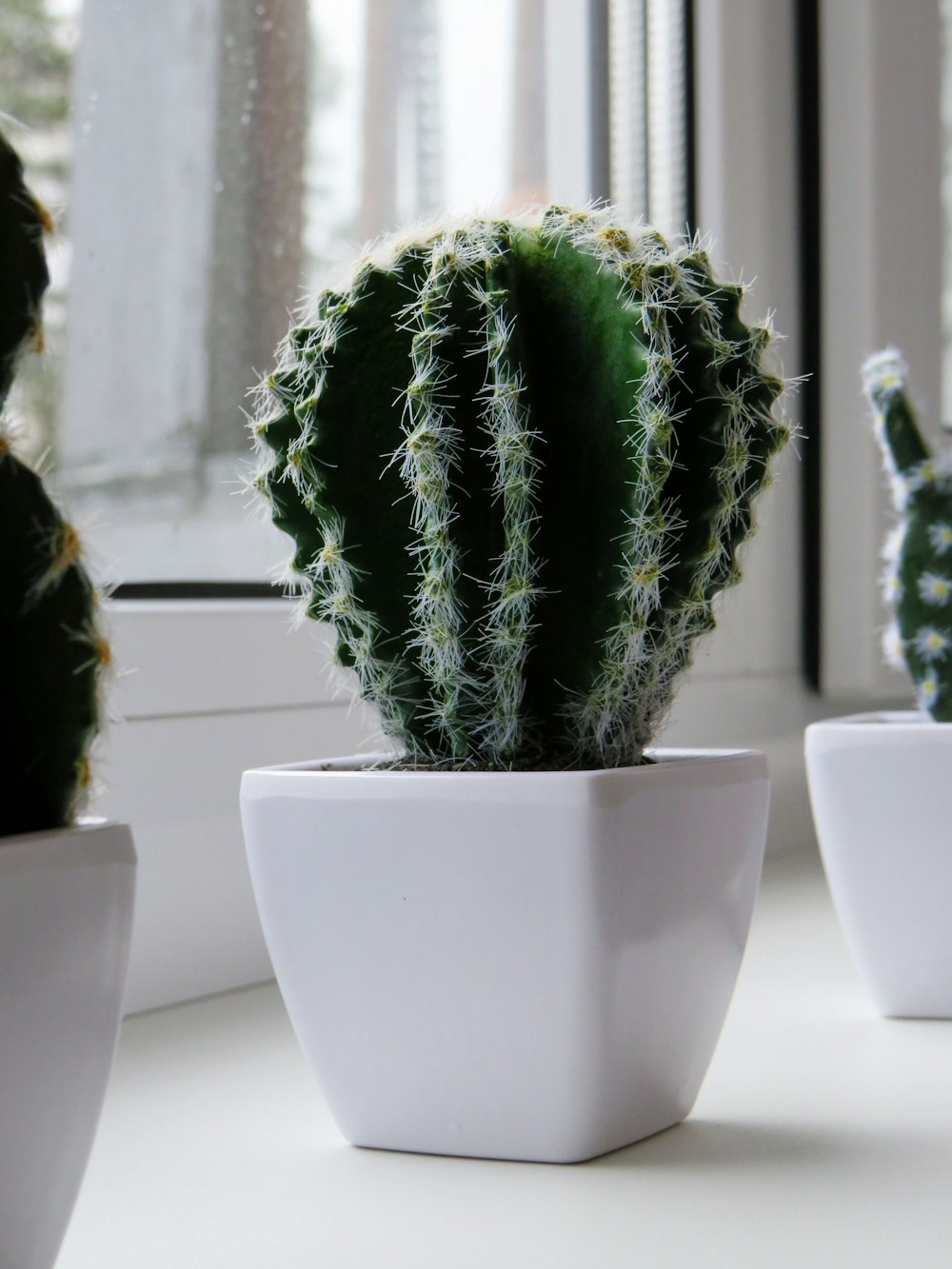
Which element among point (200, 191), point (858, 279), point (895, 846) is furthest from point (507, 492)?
point (858, 279)

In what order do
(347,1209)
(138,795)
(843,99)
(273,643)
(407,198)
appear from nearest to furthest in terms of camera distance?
(347,1209) → (138,795) → (273,643) → (407,198) → (843,99)

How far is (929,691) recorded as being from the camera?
29.3 inches

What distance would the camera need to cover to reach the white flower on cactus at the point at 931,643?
74cm

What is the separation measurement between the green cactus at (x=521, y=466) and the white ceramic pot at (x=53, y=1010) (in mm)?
186

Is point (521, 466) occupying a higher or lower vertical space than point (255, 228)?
lower

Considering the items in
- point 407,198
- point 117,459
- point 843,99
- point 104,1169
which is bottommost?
point 104,1169

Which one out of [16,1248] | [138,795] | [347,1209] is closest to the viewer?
[16,1248]

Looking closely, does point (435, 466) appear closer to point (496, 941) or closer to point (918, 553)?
point (496, 941)

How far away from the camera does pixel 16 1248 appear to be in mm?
303

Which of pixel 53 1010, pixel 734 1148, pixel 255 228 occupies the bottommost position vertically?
pixel 734 1148

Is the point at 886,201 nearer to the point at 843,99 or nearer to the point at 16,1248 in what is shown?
the point at 843,99

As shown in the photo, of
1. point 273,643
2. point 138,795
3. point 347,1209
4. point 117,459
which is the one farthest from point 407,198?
point 347,1209

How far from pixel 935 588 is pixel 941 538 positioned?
0.09 ft

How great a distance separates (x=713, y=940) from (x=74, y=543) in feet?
0.94
